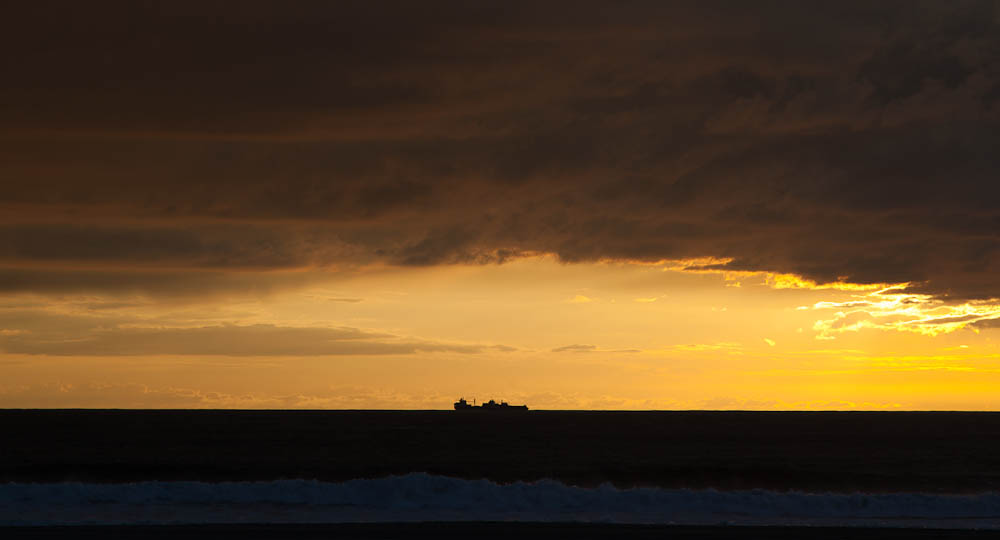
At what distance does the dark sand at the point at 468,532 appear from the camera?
2502cm

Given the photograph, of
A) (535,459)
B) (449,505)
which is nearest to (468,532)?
(449,505)

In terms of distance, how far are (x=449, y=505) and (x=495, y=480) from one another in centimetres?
1621

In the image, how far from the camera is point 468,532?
84.9 ft

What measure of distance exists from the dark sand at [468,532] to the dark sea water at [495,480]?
1.35m

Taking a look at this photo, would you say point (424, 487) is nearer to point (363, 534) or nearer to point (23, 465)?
point (363, 534)

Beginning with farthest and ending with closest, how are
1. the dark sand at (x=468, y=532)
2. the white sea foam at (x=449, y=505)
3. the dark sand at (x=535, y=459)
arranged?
the dark sand at (x=535, y=459)
the white sea foam at (x=449, y=505)
the dark sand at (x=468, y=532)

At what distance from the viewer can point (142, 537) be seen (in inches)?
968

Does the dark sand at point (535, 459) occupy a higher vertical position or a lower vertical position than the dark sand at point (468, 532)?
higher

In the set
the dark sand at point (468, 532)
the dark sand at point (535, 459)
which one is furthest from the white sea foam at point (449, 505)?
the dark sand at point (535, 459)

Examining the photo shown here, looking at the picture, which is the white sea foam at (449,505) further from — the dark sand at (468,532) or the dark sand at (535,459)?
the dark sand at (535,459)

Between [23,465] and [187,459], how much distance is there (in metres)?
9.82

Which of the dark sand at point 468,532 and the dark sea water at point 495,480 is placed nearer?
the dark sand at point 468,532

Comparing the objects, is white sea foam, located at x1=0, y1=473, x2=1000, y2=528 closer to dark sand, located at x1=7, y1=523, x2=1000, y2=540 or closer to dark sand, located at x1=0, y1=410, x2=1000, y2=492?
dark sand, located at x1=7, y1=523, x2=1000, y2=540

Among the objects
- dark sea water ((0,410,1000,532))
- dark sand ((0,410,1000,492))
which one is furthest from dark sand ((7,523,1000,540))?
dark sand ((0,410,1000,492))
